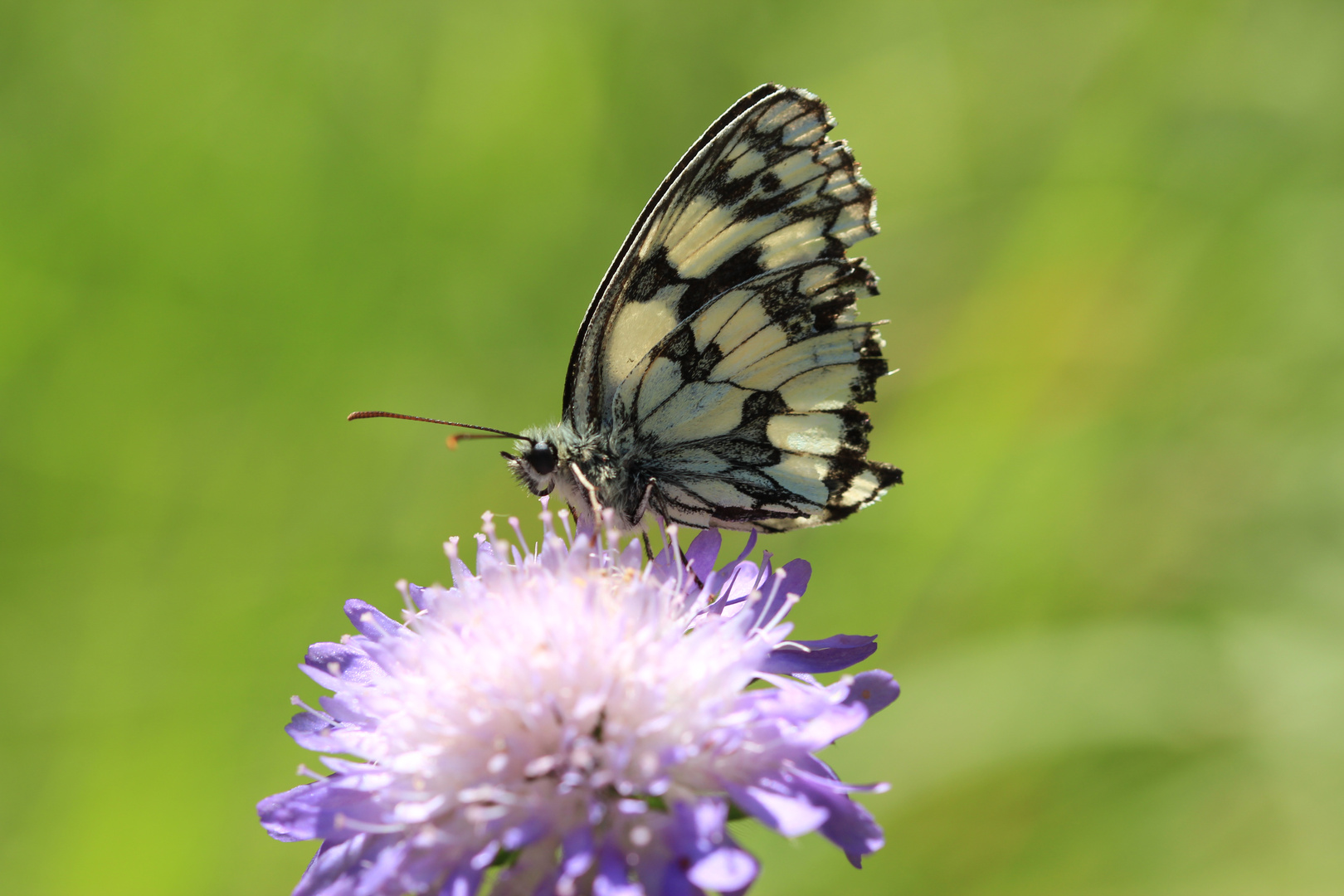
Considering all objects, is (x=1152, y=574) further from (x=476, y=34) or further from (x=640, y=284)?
(x=476, y=34)

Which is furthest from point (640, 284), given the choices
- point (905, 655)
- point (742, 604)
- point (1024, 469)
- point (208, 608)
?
point (208, 608)

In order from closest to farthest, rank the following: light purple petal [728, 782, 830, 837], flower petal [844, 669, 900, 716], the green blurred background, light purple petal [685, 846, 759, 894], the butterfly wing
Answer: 1. light purple petal [685, 846, 759, 894]
2. light purple petal [728, 782, 830, 837]
3. flower petal [844, 669, 900, 716]
4. the butterfly wing
5. the green blurred background

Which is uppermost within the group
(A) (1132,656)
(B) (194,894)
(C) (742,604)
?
(A) (1132,656)

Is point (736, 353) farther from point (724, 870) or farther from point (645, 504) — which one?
point (724, 870)

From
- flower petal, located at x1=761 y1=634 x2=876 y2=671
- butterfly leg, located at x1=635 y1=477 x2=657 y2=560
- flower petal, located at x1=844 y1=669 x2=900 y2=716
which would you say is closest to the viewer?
flower petal, located at x1=844 y1=669 x2=900 y2=716

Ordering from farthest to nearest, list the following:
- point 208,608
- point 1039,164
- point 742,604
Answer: point 1039,164 < point 208,608 < point 742,604

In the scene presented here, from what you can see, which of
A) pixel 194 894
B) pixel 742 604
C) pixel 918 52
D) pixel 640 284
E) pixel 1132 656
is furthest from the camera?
pixel 918 52

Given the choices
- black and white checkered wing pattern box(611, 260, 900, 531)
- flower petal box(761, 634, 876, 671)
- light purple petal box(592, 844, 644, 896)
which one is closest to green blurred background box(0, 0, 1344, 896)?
black and white checkered wing pattern box(611, 260, 900, 531)

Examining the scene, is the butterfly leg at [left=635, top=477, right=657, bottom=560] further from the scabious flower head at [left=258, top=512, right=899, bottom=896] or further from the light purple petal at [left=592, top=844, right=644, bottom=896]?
the light purple petal at [left=592, top=844, right=644, bottom=896]

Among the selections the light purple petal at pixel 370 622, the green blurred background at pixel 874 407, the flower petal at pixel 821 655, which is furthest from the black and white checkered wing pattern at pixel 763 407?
the green blurred background at pixel 874 407
